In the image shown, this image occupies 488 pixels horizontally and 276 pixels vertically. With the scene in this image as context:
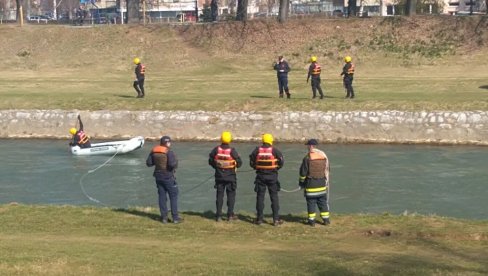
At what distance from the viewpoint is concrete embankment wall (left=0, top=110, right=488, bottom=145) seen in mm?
32938

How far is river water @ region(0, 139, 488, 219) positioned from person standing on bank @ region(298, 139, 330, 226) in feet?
12.9

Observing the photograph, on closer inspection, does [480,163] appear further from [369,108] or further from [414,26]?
[414,26]

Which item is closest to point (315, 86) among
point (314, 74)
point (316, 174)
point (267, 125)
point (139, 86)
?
point (314, 74)

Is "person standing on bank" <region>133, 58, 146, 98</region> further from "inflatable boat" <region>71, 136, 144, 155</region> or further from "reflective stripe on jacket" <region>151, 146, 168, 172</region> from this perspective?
"reflective stripe on jacket" <region>151, 146, 168, 172</region>

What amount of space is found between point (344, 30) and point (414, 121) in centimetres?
2238

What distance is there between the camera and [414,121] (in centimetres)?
3338

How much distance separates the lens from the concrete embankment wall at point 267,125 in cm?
3294

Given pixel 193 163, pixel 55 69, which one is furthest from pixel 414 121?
pixel 55 69

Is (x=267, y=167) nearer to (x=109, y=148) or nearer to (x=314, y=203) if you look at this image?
(x=314, y=203)

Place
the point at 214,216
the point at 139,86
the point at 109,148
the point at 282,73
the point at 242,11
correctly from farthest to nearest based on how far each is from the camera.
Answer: the point at 242,11 → the point at 139,86 → the point at 282,73 → the point at 109,148 → the point at 214,216

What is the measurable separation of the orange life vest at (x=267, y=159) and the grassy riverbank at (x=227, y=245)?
127cm

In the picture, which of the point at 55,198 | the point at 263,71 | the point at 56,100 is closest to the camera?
the point at 55,198

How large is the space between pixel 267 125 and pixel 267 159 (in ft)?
59.4

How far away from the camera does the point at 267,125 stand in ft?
114
